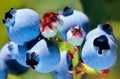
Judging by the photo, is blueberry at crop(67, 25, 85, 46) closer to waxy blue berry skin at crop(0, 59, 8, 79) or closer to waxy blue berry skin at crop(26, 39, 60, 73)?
waxy blue berry skin at crop(26, 39, 60, 73)

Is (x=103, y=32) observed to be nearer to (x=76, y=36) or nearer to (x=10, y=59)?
(x=76, y=36)

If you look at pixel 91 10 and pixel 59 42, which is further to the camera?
pixel 91 10

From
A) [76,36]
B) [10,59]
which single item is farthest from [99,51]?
[10,59]

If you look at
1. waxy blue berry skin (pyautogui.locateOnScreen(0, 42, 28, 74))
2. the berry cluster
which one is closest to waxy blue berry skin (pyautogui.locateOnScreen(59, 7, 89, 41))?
the berry cluster

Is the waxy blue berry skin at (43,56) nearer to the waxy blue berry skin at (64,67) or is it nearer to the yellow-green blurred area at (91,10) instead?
the waxy blue berry skin at (64,67)

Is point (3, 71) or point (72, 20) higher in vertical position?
point (72, 20)
